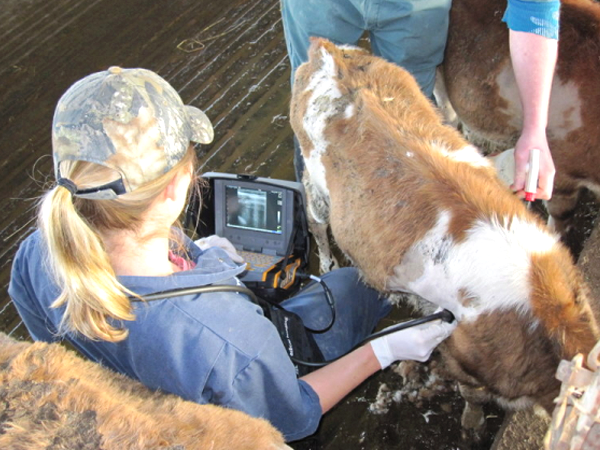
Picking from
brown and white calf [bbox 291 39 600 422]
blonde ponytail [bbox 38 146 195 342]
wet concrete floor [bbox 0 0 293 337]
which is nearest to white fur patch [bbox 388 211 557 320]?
brown and white calf [bbox 291 39 600 422]

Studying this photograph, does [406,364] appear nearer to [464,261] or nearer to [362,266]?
[362,266]

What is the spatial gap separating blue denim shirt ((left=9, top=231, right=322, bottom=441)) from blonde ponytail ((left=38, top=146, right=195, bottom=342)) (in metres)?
0.08

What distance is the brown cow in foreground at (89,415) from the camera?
0.92 m

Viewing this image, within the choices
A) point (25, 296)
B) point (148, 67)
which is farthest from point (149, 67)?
point (25, 296)

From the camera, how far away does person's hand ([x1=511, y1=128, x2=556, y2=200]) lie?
2285 millimetres

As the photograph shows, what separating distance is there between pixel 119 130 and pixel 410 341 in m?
1.38

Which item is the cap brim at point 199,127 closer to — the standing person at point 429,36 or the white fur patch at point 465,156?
the white fur patch at point 465,156

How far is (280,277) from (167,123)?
1359 mm

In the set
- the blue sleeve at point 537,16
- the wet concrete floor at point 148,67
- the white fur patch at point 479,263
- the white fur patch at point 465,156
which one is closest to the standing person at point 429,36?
the blue sleeve at point 537,16

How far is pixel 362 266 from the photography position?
8.09 ft

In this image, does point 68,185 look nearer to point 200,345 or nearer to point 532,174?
point 200,345

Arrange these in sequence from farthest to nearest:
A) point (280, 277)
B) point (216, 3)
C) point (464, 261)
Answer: point (216, 3) < point (280, 277) < point (464, 261)

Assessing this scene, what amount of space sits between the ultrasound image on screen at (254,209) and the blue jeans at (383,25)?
0.88 meters

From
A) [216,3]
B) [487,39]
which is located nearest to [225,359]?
[487,39]
